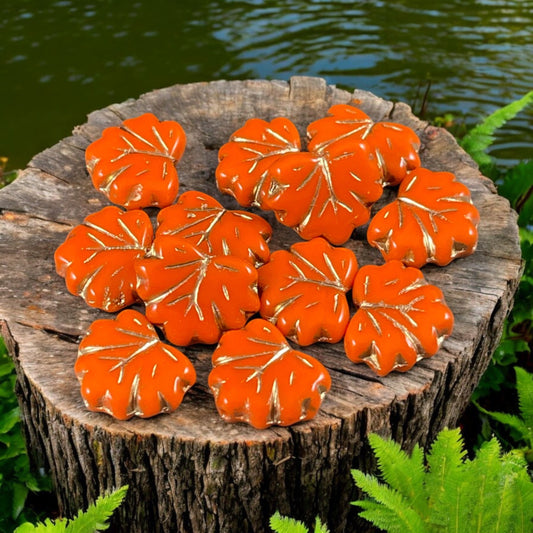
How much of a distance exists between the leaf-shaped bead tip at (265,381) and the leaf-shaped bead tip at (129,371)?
0.41ft

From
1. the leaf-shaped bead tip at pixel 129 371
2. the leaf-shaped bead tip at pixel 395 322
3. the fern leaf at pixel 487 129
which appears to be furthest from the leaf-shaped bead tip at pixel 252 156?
the fern leaf at pixel 487 129

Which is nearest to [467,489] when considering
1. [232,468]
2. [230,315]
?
[232,468]

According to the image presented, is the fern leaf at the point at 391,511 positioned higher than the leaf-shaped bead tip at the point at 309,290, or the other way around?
the leaf-shaped bead tip at the point at 309,290

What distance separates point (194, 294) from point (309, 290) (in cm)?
40

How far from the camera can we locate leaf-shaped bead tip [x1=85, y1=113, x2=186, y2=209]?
236cm

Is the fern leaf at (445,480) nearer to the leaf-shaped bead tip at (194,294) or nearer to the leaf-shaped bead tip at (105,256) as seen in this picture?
the leaf-shaped bead tip at (194,294)

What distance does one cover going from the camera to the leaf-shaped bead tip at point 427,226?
7.14 ft

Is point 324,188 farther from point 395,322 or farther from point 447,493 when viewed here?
point 447,493

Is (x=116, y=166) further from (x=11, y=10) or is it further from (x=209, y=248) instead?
(x=11, y=10)

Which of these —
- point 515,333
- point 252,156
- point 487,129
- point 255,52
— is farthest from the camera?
point 255,52

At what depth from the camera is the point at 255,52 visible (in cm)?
627

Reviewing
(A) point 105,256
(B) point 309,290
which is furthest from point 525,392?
(A) point 105,256

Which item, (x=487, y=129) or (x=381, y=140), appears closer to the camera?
(x=381, y=140)

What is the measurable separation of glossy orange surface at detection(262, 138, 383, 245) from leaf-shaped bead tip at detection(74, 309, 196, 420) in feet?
2.35
